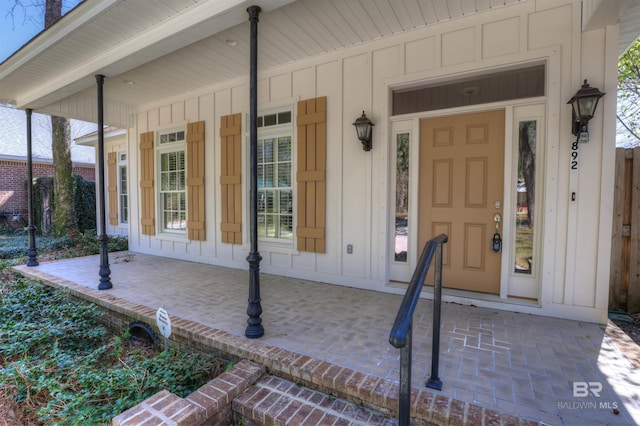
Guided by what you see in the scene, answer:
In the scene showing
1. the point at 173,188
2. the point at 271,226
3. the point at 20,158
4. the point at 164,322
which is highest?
the point at 20,158

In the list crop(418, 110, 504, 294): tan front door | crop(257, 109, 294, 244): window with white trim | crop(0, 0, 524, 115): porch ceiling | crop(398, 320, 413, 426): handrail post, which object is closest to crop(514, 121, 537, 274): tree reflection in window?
crop(418, 110, 504, 294): tan front door

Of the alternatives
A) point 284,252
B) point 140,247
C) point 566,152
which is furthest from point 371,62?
point 140,247

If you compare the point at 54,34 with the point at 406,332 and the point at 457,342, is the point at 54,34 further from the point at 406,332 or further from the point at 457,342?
the point at 457,342

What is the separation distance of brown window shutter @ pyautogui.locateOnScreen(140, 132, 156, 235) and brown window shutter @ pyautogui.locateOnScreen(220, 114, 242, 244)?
2022 millimetres

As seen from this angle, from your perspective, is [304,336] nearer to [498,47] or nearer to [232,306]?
[232,306]

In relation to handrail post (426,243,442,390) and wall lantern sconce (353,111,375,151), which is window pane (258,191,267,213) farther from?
handrail post (426,243,442,390)

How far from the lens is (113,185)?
26.7 feet

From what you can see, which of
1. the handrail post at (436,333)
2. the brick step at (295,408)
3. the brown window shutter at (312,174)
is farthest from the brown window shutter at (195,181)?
the handrail post at (436,333)

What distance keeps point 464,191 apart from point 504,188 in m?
0.38

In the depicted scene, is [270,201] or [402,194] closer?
[402,194]

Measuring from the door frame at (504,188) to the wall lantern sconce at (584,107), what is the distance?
0.84ft

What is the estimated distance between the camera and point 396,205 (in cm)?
373

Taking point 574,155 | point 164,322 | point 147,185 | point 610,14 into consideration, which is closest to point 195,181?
point 147,185

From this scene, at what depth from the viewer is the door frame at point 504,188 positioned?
3.03 metres
